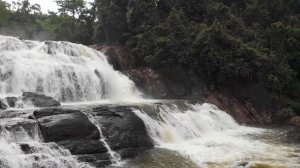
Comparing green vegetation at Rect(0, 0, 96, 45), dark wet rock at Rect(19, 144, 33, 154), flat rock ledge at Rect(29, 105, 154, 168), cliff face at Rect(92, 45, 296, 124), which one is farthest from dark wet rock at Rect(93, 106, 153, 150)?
green vegetation at Rect(0, 0, 96, 45)

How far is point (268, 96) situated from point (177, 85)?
6.82 meters

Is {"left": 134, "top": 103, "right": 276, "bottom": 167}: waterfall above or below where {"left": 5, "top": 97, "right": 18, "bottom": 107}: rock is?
below

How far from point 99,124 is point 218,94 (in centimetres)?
1498

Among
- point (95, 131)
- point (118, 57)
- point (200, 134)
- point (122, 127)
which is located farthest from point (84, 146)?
point (118, 57)

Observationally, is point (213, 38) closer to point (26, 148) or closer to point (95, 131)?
point (95, 131)

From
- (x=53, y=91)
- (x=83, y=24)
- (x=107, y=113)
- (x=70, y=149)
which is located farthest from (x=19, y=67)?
(x=83, y=24)

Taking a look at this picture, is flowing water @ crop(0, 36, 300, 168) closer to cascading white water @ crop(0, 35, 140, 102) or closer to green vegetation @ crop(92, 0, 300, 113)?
cascading white water @ crop(0, 35, 140, 102)

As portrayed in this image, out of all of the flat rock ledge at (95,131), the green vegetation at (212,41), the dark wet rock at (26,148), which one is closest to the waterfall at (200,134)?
the flat rock ledge at (95,131)

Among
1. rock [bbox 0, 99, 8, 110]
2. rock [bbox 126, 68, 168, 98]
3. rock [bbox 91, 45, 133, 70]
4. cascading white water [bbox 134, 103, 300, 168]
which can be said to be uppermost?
rock [bbox 91, 45, 133, 70]

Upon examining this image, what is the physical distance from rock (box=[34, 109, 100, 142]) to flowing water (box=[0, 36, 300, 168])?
0.37 metres

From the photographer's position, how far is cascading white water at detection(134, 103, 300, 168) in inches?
618

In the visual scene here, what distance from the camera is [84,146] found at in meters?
15.0

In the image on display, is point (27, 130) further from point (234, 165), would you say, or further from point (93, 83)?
point (93, 83)

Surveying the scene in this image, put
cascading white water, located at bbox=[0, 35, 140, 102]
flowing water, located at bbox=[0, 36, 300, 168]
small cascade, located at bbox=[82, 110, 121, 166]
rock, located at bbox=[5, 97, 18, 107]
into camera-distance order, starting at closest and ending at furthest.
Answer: flowing water, located at bbox=[0, 36, 300, 168] → small cascade, located at bbox=[82, 110, 121, 166] → rock, located at bbox=[5, 97, 18, 107] → cascading white water, located at bbox=[0, 35, 140, 102]
